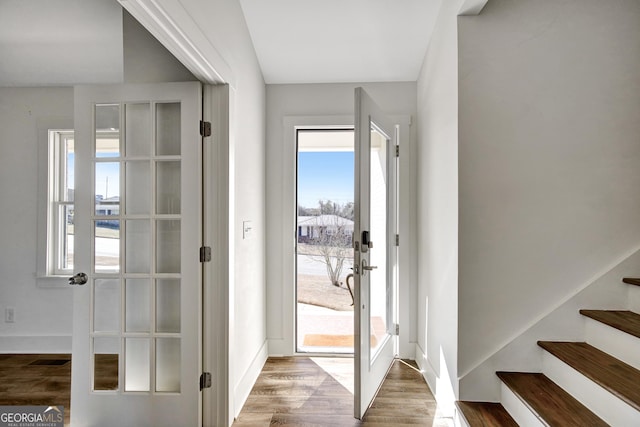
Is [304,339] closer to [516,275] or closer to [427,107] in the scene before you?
[516,275]

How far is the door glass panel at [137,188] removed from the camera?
192 centimetres

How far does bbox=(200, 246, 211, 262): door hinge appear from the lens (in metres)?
1.90

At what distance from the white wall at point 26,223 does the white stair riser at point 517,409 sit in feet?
11.6

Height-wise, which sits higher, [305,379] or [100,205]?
[100,205]

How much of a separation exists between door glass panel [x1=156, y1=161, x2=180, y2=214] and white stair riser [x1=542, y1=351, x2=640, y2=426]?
83.9 inches

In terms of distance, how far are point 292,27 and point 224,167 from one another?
4.32 ft

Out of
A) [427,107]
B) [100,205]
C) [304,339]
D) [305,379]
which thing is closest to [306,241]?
[304,339]

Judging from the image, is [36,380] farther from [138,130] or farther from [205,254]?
[138,130]

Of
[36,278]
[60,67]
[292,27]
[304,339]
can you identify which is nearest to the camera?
[292,27]

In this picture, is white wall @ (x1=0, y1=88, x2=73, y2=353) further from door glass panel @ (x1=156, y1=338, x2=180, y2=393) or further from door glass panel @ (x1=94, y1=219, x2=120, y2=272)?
door glass panel @ (x1=156, y1=338, x2=180, y2=393)

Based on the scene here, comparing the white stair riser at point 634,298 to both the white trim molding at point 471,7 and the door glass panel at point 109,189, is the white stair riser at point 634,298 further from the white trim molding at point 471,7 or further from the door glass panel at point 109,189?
the door glass panel at point 109,189

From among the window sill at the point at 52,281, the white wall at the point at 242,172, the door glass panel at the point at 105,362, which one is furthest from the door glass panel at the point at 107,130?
the window sill at the point at 52,281

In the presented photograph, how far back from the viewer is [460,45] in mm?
1837

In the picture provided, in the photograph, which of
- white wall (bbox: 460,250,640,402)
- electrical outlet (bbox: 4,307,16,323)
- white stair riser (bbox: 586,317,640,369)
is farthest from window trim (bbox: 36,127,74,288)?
white stair riser (bbox: 586,317,640,369)
